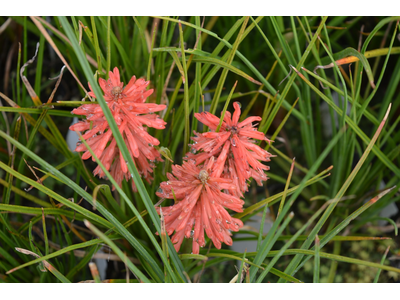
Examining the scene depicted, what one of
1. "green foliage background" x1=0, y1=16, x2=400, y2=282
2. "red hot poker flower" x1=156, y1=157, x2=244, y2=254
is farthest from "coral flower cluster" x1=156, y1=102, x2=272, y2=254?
"green foliage background" x1=0, y1=16, x2=400, y2=282

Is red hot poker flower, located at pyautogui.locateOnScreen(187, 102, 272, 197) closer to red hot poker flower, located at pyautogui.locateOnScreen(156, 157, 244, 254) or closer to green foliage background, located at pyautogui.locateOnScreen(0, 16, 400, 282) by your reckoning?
red hot poker flower, located at pyautogui.locateOnScreen(156, 157, 244, 254)

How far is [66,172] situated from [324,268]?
94 centimetres

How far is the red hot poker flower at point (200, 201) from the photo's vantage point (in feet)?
1.61

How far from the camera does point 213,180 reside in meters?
0.48

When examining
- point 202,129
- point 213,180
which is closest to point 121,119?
point 213,180

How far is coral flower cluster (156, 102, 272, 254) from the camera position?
0.49m

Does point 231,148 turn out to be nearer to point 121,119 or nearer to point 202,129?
point 121,119

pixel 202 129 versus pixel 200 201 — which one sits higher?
pixel 202 129

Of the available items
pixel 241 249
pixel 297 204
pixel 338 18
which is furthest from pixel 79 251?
pixel 338 18

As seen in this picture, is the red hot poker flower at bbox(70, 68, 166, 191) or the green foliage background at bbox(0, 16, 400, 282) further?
the green foliage background at bbox(0, 16, 400, 282)

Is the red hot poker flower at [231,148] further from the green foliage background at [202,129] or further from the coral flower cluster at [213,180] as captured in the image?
the green foliage background at [202,129]

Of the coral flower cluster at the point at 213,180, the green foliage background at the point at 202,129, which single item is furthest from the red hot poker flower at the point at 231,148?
the green foliage background at the point at 202,129

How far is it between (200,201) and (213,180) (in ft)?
0.18

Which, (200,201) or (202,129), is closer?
(200,201)
